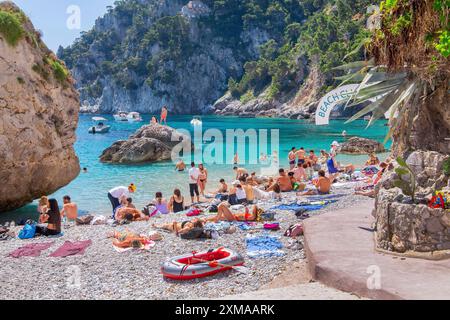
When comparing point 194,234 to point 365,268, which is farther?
point 194,234

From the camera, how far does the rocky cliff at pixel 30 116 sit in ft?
50.5

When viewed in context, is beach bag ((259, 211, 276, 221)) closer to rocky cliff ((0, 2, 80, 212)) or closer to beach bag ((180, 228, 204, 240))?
beach bag ((180, 228, 204, 240))

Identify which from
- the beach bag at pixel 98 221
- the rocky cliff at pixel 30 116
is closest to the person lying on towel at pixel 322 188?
the beach bag at pixel 98 221

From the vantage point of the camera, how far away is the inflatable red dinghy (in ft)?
25.7

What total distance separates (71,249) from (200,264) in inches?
136

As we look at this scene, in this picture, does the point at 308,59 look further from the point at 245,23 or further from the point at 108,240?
the point at 108,240

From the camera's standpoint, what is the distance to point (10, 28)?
1552cm

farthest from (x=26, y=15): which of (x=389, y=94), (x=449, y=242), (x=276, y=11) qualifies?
(x=276, y=11)

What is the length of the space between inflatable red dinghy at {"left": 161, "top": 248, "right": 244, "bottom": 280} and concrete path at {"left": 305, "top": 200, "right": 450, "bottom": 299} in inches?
54.7

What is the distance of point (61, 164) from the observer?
17688mm

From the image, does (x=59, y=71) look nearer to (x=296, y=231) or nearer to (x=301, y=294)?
(x=296, y=231)

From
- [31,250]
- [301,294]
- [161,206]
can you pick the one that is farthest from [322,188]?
[301,294]

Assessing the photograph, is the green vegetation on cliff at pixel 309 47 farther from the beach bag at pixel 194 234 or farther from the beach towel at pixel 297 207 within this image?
the beach bag at pixel 194 234
